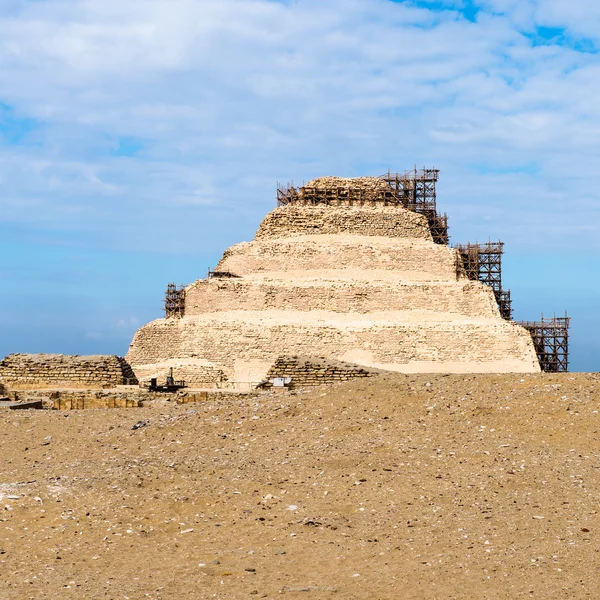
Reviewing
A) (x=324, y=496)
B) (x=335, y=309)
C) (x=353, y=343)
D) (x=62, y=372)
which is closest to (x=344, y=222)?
(x=335, y=309)

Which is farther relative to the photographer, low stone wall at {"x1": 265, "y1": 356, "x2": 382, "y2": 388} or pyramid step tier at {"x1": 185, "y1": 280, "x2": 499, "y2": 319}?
pyramid step tier at {"x1": 185, "y1": 280, "x2": 499, "y2": 319}

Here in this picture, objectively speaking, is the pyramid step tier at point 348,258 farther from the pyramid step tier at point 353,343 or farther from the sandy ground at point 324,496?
the sandy ground at point 324,496

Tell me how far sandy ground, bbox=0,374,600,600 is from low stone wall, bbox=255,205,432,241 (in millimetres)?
29894

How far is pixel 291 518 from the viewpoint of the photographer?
341 inches

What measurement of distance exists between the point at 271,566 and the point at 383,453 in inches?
121

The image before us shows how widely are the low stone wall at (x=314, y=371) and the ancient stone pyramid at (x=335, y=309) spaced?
27.3ft

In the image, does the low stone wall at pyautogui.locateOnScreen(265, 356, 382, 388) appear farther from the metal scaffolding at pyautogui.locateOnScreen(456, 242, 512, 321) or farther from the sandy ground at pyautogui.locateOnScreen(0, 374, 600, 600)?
the metal scaffolding at pyautogui.locateOnScreen(456, 242, 512, 321)

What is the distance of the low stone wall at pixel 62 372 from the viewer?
74.0ft

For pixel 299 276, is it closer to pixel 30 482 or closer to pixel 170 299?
pixel 170 299

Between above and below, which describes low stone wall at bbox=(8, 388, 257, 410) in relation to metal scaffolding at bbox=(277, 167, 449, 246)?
below

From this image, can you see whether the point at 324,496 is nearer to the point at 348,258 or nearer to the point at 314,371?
the point at 314,371

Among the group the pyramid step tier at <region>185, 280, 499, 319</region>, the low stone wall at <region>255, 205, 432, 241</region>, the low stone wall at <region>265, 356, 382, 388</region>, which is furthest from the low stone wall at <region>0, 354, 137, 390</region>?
the low stone wall at <region>255, 205, 432, 241</region>

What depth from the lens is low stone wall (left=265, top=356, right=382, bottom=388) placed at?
19469 mm

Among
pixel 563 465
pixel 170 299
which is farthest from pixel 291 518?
pixel 170 299
